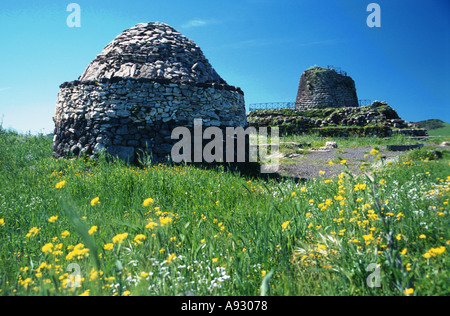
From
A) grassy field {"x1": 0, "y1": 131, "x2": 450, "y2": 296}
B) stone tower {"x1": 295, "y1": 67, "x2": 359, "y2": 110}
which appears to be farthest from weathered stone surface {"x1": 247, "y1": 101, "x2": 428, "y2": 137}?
grassy field {"x1": 0, "y1": 131, "x2": 450, "y2": 296}

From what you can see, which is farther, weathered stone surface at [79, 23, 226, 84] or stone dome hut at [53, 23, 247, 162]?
weathered stone surface at [79, 23, 226, 84]

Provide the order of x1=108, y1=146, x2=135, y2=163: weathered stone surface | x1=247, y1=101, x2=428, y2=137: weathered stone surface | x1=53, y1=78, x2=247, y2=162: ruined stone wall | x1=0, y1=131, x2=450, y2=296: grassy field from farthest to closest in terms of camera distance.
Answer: x1=247, y1=101, x2=428, y2=137: weathered stone surface → x1=53, y1=78, x2=247, y2=162: ruined stone wall → x1=108, y1=146, x2=135, y2=163: weathered stone surface → x1=0, y1=131, x2=450, y2=296: grassy field

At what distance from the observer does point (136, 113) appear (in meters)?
8.87

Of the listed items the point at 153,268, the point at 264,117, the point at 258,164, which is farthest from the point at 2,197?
the point at 264,117

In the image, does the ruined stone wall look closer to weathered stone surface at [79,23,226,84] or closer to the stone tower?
weathered stone surface at [79,23,226,84]

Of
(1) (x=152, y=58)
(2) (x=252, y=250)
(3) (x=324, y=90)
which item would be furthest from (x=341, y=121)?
(2) (x=252, y=250)

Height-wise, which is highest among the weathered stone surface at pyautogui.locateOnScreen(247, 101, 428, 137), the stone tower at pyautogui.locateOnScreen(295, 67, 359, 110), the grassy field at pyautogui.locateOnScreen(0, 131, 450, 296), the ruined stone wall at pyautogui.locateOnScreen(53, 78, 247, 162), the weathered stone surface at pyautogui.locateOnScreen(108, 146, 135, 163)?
the stone tower at pyautogui.locateOnScreen(295, 67, 359, 110)

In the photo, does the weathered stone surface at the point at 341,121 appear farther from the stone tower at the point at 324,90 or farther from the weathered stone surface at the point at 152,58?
the weathered stone surface at the point at 152,58

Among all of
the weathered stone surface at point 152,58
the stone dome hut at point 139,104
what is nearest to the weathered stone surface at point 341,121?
the weathered stone surface at point 152,58

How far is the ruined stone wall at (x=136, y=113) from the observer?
28.9 feet

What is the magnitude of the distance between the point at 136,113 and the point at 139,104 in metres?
0.32

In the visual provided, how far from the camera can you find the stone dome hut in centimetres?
884

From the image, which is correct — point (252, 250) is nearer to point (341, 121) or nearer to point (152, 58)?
point (152, 58)
